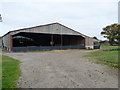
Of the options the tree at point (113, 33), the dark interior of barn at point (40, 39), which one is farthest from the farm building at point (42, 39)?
the tree at point (113, 33)

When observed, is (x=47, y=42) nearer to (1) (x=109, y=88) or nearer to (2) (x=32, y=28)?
(2) (x=32, y=28)

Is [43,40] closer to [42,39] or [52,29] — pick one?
[42,39]

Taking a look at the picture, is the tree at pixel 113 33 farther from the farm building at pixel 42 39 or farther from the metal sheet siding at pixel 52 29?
the metal sheet siding at pixel 52 29

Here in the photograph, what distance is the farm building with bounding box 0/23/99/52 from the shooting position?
75.0 ft

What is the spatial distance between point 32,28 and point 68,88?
2042 cm

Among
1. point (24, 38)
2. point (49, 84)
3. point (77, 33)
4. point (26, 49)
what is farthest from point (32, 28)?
point (49, 84)

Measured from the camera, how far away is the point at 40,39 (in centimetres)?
3453

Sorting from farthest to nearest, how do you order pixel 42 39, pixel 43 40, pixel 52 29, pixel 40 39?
pixel 43 40
pixel 42 39
pixel 40 39
pixel 52 29

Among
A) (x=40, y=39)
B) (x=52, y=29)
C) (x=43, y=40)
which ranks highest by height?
(x=52, y=29)

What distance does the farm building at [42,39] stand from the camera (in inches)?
900

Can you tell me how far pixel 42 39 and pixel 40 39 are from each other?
63 centimetres

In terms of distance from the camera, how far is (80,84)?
4.56 metres

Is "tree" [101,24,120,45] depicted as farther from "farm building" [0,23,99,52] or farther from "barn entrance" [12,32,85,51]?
"barn entrance" [12,32,85,51]

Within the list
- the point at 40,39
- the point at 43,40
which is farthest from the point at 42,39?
the point at 40,39
